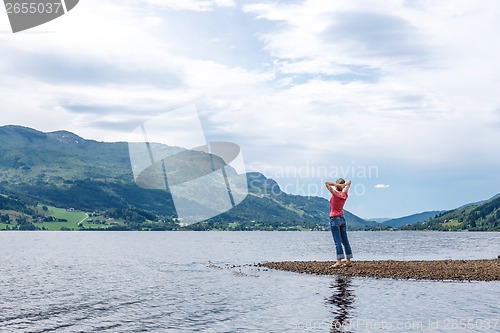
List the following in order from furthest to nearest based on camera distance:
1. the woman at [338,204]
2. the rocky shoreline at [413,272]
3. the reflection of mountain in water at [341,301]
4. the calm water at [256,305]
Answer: the rocky shoreline at [413,272] → the woman at [338,204] → the calm water at [256,305] → the reflection of mountain in water at [341,301]

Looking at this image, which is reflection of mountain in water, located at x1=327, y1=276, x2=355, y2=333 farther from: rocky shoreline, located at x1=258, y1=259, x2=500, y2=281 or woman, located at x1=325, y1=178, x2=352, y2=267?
woman, located at x1=325, y1=178, x2=352, y2=267

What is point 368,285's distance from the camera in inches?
1515

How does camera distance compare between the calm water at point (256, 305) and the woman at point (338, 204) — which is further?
the woman at point (338, 204)

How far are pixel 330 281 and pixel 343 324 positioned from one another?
53.0ft

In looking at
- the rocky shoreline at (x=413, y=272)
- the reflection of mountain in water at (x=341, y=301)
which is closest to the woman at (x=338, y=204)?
the reflection of mountain in water at (x=341, y=301)

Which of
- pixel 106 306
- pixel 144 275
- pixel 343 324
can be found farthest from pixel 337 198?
pixel 144 275

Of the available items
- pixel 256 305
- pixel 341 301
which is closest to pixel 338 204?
pixel 341 301

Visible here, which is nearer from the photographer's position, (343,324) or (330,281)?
(343,324)

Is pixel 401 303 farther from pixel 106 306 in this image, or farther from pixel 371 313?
pixel 106 306

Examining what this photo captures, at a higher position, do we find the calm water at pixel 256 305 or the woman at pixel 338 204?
the woman at pixel 338 204

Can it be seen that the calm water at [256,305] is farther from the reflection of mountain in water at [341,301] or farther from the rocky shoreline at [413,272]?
the rocky shoreline at [413,272]

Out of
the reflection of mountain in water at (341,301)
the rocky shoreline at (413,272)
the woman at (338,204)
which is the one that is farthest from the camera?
the rocky shoreline at (413,272)

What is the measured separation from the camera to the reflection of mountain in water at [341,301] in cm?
2540

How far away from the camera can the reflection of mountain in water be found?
25402 mm
